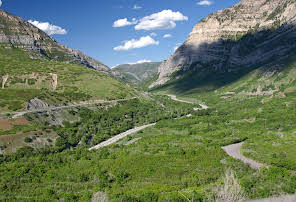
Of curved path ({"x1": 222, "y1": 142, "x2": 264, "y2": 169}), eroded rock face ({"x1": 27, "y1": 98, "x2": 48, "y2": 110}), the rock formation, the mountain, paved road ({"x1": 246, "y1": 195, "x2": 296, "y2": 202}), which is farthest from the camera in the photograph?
the rock formation

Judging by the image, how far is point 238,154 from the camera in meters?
64.9

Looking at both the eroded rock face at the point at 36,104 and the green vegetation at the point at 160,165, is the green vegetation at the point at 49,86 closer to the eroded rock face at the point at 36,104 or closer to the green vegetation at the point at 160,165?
the eroded rock face at the point at 36,104

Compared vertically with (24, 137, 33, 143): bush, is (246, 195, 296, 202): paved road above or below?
below

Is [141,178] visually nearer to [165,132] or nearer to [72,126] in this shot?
[165,132]

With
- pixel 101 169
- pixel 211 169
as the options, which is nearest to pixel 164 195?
pixel 211 169

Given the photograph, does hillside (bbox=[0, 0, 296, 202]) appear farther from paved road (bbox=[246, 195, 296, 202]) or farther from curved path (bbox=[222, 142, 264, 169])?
paved road (bbox=[246, 195, 296, 202])

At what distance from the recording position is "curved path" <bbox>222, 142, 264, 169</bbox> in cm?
5631

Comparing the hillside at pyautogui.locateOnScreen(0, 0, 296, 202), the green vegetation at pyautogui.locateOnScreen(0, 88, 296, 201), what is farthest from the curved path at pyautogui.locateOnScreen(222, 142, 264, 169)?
the green vegetation at pyautogui.locateOnScreen(0, 88, 296, 201)

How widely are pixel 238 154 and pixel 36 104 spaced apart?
271 feet

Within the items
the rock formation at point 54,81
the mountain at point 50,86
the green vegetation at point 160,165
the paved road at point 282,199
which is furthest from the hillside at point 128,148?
the paved road at point 282,199

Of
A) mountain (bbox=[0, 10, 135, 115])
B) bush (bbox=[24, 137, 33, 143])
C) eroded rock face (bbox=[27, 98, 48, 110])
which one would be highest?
mountain (bbox=[0, 10, 135, 115])

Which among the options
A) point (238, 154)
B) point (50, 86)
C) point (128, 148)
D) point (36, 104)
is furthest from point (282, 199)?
point (50, 86)

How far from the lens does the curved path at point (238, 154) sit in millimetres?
56312

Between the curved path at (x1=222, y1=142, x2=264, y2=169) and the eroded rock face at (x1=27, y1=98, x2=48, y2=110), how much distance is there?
76.1 m
